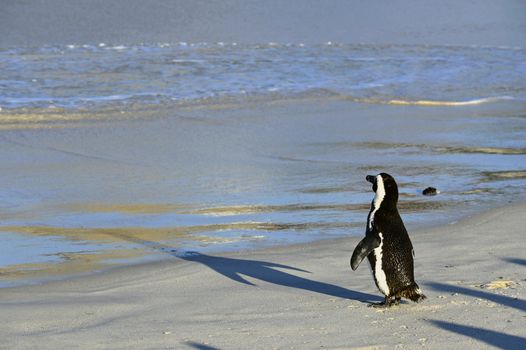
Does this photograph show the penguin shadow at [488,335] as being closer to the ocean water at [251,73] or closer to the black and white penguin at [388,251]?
the black and white penguin at [388,251]

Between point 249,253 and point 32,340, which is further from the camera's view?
point 249,253

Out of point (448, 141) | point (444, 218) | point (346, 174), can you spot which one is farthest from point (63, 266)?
point (448, 141)

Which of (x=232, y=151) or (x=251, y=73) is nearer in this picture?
(x=232, y=151)

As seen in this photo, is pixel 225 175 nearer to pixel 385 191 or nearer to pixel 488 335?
pixel 385 191

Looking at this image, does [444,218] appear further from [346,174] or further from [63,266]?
[63,266]

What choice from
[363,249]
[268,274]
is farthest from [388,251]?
[268,274]

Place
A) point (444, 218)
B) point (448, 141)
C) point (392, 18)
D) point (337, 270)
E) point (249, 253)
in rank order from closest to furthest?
point (337, 270)
point (249, 253)
point (444, 218)
point (448, 141)
point (392, 18)

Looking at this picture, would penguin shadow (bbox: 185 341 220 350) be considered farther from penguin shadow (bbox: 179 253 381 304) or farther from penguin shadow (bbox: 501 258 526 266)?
penguin shadow (bbox: 501 258 526 266)

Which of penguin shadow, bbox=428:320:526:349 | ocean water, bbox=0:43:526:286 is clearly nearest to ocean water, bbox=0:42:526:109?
ocean water, bbox=0:43:526:286

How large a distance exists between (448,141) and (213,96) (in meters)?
4.41

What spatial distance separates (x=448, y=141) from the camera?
32.7 ft

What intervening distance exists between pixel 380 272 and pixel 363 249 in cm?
14

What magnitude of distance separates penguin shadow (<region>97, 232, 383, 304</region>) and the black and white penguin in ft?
0.62

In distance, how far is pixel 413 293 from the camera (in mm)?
4992
